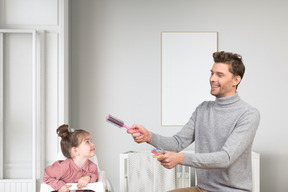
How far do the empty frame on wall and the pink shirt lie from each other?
148 centimetres

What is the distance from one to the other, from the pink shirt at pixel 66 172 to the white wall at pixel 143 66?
1364 millimetres

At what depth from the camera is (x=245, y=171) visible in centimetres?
236

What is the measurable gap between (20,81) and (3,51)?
0.28 m

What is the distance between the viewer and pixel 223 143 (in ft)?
7.84

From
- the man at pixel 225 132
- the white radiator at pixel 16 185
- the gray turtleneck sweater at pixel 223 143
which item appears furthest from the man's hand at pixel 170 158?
the white radiator at pixel 16 185

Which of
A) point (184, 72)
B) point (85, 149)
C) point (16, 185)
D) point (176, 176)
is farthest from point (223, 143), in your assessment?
point (16, 185)

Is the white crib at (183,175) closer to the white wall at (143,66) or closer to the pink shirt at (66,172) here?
the white wall at (143,66)

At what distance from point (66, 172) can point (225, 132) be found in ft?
3.23

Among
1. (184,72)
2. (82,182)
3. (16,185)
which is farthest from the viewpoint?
(184,72)

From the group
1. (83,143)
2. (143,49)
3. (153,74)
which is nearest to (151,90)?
(153,74)

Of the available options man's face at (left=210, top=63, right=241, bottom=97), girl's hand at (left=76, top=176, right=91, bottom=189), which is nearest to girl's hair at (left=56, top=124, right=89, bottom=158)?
girl's hand at (left=76, top=176, right=91, bottom=189)

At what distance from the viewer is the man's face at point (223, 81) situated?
7.86ft

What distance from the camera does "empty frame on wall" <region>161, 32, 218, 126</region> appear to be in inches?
152

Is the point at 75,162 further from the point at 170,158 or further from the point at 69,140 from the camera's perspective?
the point at 170,158
